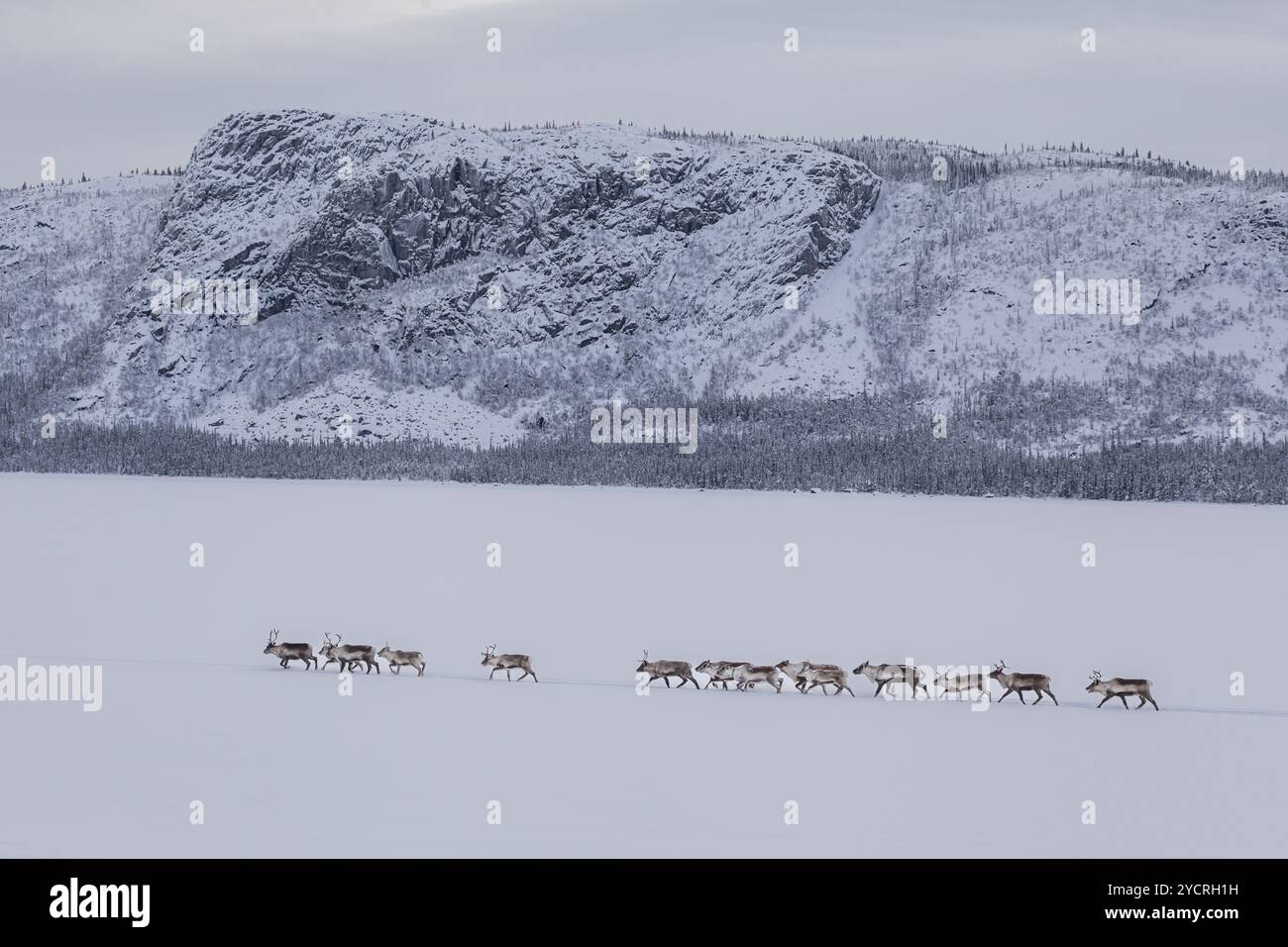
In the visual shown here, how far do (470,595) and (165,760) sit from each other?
21.9 metres

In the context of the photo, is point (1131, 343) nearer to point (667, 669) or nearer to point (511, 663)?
point (667, 669)

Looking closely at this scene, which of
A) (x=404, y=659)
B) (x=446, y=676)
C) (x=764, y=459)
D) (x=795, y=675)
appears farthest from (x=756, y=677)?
(x=764, y=459)

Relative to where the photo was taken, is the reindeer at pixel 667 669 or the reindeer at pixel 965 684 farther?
the reindeer at pixel 667 669

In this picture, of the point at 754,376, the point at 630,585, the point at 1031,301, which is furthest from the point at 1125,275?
the point at 630,585

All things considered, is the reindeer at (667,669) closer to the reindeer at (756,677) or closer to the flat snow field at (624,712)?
the flat snow field at (624,712)

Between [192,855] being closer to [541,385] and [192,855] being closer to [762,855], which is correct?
[762,855]

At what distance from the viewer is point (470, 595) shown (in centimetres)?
4019

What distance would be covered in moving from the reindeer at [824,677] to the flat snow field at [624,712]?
0.31m

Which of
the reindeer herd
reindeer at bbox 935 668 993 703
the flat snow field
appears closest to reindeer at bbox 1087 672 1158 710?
the reindeer herd

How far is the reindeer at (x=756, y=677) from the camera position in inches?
975

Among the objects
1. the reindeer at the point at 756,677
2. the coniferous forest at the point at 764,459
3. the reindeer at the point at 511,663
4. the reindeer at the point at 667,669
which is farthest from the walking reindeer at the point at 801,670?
the coniferous forest at the point at 764,459

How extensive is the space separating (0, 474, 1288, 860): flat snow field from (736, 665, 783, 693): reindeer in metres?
0.41

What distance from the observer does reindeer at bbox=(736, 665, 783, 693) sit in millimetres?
24766

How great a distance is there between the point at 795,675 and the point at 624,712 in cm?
381
